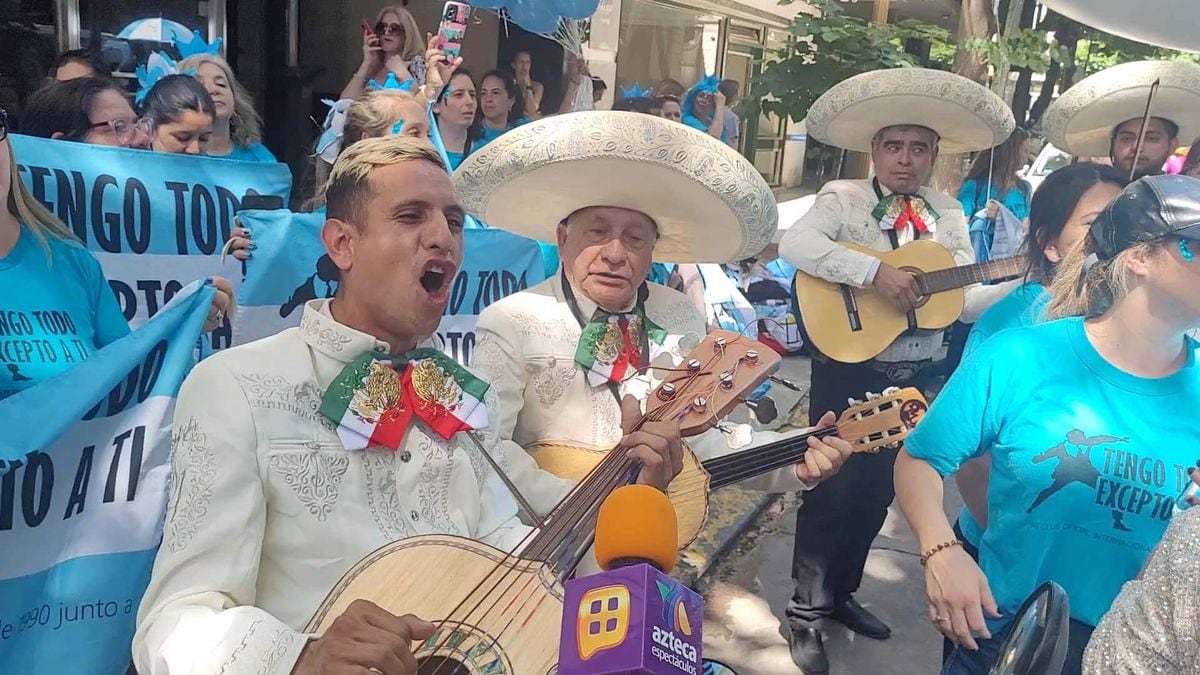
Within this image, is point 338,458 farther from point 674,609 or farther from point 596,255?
point 596,255

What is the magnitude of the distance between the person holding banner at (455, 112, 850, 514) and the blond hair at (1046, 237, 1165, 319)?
2.33 feet

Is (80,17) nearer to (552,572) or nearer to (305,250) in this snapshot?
(305,250)

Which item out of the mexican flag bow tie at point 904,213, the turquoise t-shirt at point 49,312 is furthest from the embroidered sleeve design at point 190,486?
the mexican flag bow tie at point 904,213

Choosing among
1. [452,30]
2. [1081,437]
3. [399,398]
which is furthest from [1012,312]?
[452,30]

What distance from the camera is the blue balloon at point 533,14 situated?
5832 millimetres

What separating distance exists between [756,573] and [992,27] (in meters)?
4.99

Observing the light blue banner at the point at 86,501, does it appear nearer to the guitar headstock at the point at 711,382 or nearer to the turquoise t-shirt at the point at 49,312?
the turquoise t-shirt at the point at 49,312

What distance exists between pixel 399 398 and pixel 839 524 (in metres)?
2.52

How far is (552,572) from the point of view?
1.85m

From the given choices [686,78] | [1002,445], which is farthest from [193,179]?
[686,78]

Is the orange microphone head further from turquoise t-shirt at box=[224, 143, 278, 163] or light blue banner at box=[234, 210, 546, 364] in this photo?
turquoise t-shirt at box=[224, 143, 278, 163]

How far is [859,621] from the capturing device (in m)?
4.06

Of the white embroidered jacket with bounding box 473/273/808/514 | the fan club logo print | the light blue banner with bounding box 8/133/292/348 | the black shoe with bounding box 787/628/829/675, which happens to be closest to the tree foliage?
the black shoe with bounding box 787/628/829/675

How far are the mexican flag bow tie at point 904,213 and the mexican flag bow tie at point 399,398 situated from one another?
8.79 feet
